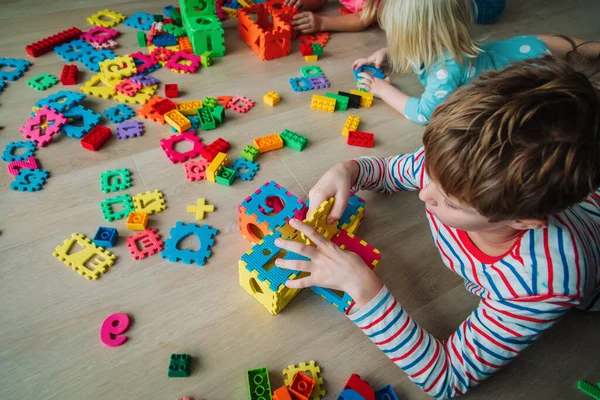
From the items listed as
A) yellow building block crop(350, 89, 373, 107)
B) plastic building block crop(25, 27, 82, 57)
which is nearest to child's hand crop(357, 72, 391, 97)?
yellow building block crop(350, 89, 373, 107)

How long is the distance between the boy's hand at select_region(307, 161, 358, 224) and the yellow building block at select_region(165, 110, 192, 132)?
1.48 feet

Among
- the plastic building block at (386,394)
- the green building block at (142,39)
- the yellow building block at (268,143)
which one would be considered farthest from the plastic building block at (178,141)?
the plastic building block at (386,394)

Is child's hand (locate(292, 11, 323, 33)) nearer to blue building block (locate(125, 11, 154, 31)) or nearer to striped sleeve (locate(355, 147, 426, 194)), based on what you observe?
blue building block (locate(125, 11, 154, 31))

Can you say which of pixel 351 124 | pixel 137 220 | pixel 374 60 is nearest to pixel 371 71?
pixel 374 60

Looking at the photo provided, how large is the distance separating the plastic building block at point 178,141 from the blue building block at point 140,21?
0.58m

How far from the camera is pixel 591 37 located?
5.42 feet

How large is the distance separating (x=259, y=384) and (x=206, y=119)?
2.29 feet

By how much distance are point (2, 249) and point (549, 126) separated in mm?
1006

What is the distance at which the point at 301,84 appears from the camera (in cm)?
131

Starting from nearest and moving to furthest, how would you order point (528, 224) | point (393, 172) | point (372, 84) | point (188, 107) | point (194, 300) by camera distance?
point (528, 224), point (194, 300), point (393, 172), point (188, 107), point (372, 84)

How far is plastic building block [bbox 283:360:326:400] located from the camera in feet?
2.41

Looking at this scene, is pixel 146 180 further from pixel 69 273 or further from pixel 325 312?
pixel 325 312

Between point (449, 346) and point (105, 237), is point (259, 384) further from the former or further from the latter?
point (105, 237)

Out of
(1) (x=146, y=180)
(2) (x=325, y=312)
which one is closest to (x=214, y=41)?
(1) (x=146, y=180)
